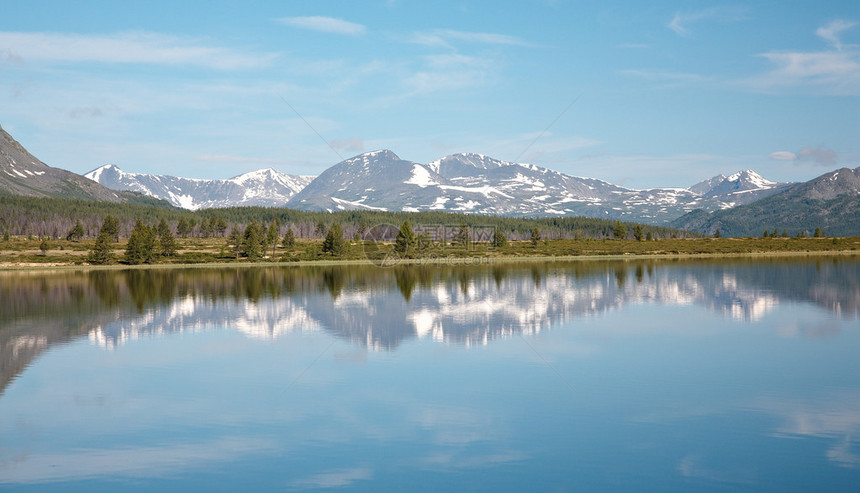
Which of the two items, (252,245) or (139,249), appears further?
(252,245)

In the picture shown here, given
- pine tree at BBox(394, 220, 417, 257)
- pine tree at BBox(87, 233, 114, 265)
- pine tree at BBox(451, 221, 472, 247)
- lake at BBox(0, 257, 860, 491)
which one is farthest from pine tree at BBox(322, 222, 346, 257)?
lake at BBox(0, 257, 860, 491)

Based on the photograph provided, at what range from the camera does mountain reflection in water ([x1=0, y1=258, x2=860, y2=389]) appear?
3622 centimetres

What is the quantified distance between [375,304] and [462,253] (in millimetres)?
111837

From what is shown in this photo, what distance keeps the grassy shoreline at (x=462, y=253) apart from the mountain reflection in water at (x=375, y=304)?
58000mm

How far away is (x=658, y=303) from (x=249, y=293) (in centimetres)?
3554

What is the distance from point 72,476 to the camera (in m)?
15.2

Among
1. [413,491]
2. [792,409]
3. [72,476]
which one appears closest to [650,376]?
[792,409]

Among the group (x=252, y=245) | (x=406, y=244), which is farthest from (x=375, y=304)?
(x=406, y=244)

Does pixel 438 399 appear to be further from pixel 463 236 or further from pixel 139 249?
pixel 463 236

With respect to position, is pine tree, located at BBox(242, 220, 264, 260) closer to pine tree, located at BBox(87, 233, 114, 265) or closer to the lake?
pine tree, located at BBox(87, 233, 114, 265)

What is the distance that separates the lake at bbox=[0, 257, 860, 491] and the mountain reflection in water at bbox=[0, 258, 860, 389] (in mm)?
434

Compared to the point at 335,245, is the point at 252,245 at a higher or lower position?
higher

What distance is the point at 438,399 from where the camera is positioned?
21203 mm

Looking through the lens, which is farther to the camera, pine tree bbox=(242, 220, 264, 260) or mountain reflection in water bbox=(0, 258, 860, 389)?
pine tree bbox=(242, 220, 264, 260)
